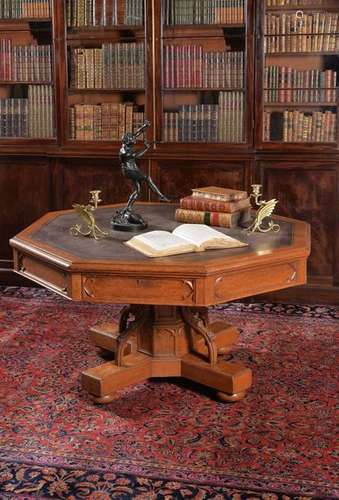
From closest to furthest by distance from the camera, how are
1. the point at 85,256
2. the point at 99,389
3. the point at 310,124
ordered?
the point at 85,256 → the point at 99,389 → the point at 310,124

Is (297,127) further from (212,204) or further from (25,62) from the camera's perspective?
(25,62)

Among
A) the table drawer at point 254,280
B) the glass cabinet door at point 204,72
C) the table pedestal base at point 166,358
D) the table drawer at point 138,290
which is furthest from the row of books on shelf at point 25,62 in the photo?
the table drawer at point 254,280

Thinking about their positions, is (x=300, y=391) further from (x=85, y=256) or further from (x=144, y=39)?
(x=144, y=39)

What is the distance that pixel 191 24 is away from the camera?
5305 mm

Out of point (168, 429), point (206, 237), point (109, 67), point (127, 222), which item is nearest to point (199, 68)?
point (109, 67)

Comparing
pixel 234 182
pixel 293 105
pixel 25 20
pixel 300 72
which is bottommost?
pixel 234 182

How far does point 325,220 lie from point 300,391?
1.79 meters

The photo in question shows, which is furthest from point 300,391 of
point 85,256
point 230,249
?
point 85,256

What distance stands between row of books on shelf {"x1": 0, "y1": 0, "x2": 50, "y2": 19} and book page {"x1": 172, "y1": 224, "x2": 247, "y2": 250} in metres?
2.54

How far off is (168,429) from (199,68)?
2.79m

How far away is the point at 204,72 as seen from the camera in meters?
5.38

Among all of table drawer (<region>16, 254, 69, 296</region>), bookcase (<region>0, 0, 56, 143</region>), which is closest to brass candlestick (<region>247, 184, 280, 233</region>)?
table drawer (<region>16, 254, 69, 296</region>)

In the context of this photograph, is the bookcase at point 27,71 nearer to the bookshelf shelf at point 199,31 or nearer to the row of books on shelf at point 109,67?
the row of books on shelf at point 109,67

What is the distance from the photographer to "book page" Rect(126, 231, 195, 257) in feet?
10.8
